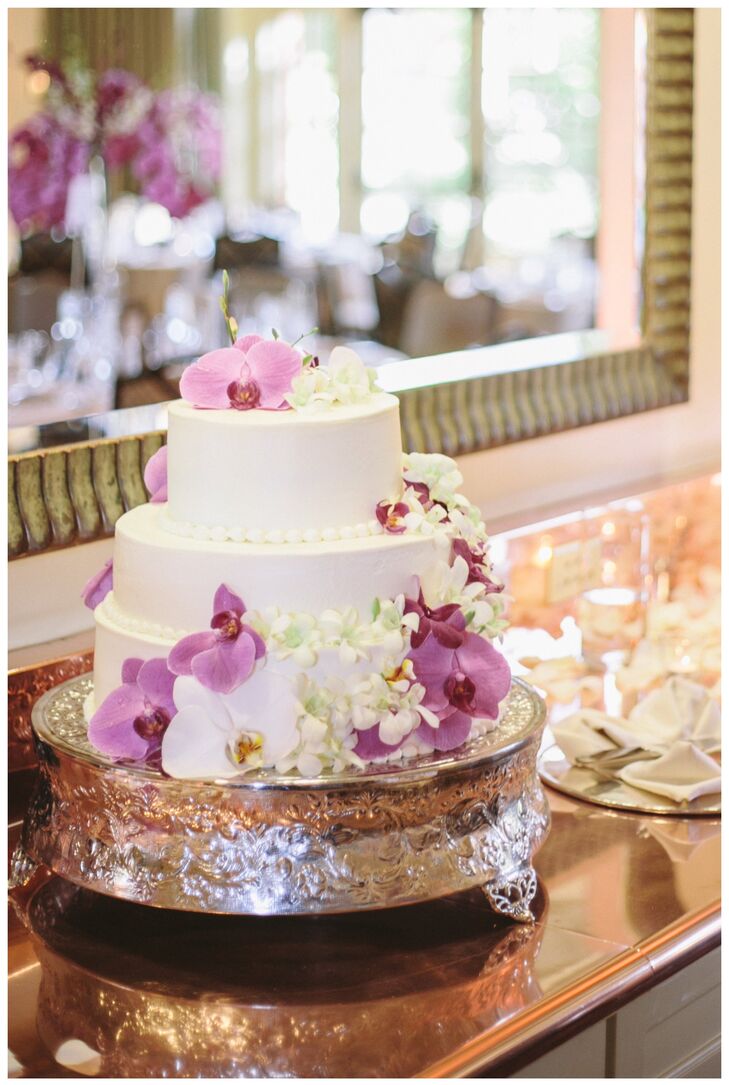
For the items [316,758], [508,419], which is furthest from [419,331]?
[316,758]

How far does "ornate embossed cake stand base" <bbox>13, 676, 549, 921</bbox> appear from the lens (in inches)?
34.7

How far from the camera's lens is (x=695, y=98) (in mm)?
2135

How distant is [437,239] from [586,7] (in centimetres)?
133

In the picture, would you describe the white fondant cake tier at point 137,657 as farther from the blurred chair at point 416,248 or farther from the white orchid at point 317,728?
the blurred chair at point 416,248

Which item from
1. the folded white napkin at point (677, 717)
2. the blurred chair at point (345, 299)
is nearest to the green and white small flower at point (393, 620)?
the folded white napkin at point (677, 717)

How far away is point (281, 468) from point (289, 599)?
0.28 ft

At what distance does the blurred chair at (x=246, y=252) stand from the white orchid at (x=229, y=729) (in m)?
2.74

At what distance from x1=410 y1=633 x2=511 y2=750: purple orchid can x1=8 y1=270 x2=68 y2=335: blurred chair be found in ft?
3.43

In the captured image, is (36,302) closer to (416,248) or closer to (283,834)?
(283,834)

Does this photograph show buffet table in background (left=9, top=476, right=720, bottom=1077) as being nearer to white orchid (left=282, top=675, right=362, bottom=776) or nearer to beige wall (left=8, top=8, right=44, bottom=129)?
white orchid (left=282, top=675, right=362, bottom=776)

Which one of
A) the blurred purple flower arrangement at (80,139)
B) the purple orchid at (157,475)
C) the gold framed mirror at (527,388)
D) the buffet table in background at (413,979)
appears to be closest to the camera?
the buffet table in background at (413,979)

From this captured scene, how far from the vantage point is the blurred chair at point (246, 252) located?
3.53 m

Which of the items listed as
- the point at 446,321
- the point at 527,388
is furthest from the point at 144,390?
the point at 446,321

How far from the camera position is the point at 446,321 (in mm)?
2631
